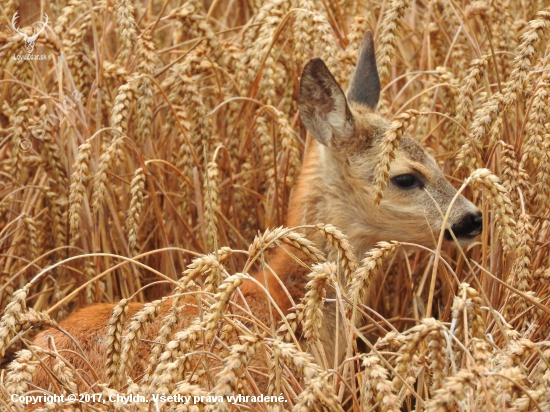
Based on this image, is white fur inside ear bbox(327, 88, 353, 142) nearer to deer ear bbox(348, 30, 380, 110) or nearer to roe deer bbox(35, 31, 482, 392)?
roe deer bbox(35, 31, 482, 392)

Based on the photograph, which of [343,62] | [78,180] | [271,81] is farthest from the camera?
[343,62]

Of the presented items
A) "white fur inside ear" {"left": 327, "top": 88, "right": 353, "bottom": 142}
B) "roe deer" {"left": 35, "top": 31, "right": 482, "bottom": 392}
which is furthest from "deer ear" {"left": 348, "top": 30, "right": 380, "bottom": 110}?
"white fur inside ear" {"left": 327, "top": 88, "right": 353, "bottom": 142}

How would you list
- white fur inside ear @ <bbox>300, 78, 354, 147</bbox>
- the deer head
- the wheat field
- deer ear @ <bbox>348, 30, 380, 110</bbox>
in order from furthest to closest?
deer ear @ <bbox>348, 30, 380, 110</bbox>, the deer head, white fur inside ear @ <bbox>300, 78, 354, 147</bbox>, the wheat field

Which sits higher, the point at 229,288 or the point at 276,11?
the point at 276,11

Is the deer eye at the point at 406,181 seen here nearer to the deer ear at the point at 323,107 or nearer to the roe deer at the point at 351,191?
the roe deer at the point at 351,191

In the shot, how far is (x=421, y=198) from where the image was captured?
15.3ft

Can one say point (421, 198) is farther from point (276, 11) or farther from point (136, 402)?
point (136, 402)

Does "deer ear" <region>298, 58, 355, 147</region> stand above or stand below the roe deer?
above

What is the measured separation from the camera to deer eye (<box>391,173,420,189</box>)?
4664 mm

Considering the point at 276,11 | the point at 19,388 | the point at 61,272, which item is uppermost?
the point at 276,11

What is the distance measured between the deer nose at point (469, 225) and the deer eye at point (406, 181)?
360mm

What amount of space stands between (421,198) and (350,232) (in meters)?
0.42

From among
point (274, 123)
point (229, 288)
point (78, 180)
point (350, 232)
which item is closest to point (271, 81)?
point (274, 123)

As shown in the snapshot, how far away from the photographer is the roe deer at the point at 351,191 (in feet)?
14.6
